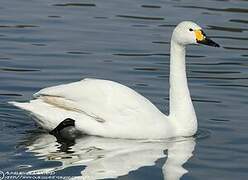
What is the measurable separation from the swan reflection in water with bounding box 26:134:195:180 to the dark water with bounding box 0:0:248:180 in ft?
0.03

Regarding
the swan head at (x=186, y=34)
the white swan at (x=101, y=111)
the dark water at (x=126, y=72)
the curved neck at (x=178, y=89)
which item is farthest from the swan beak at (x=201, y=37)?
the white swan at (x=101, y=111)

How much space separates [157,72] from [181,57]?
2938 mm

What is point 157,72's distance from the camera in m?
15.2

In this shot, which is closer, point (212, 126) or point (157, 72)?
point (212, 126)

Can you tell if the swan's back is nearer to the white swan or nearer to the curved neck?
the white swan

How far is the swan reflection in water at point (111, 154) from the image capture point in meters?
10.2

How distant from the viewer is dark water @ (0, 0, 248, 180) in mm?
10469

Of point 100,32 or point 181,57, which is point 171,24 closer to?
point 100,32

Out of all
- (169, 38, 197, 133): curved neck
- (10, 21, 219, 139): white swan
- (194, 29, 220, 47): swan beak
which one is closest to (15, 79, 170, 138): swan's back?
(10, 21, 219, 139): white swan

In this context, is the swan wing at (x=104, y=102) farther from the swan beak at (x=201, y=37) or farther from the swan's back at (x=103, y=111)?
the swan beak at (x=201, y=37)

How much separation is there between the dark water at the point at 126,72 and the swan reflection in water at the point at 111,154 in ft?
0.03

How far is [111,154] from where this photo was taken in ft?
35.6

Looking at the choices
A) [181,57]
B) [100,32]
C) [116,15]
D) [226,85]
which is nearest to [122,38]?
[100,32]

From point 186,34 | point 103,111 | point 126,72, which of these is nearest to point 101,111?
point 103,111
